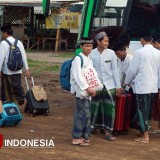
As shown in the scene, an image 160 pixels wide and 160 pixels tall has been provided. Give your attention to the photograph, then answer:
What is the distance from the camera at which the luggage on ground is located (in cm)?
752

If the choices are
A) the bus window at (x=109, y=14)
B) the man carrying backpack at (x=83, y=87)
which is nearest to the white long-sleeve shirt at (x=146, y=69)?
the man carrying backpack at (x=83, y=87)

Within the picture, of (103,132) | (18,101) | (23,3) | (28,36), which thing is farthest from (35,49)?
(103,132)

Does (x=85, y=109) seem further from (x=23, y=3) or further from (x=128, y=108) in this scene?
(x=23, y=3)

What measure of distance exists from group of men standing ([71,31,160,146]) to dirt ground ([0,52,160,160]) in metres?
0.20

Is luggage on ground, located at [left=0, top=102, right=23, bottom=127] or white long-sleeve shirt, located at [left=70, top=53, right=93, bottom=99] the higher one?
white long-sleeve shirt, located at [left=70, top=53, right=93, bottom=99]

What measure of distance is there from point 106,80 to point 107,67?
7.9 inches

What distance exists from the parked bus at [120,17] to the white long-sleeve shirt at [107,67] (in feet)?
5.34

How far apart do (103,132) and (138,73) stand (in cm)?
123

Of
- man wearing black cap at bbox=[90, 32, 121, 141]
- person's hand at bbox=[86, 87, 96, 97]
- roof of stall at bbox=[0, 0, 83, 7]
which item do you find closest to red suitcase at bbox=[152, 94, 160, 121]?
man wearing black cap at bbox=[90, 32, 121, 141]

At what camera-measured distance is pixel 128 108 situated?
7.23 meters

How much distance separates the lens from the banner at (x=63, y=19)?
2278cm

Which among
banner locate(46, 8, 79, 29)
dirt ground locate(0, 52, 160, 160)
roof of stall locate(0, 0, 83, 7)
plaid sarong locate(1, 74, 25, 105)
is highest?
roof of stall locate(0, 0, 83, 7)

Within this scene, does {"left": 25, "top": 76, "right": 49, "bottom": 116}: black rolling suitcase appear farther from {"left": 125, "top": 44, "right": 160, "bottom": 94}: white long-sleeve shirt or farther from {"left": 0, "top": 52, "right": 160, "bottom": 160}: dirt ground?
{"left": 125, "top": 44, "right": 160, "bottom": 94}: white long-sleeve shirt

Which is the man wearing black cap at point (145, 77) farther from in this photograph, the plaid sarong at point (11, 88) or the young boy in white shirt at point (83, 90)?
the plaid sarong at point (11, 88)
